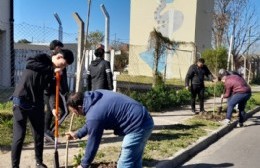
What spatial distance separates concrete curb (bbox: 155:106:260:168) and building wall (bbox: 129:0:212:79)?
22.2m

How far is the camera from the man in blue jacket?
4.48 m

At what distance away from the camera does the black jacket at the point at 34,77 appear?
6.07m

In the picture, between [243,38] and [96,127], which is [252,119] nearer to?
[96,127]

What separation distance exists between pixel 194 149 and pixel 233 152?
83cm

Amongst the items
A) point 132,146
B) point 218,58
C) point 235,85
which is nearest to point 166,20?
point 218,58

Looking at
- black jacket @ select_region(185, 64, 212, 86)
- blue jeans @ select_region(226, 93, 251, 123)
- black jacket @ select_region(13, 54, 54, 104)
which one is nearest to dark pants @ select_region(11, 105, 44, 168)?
black jacket @ select_region(13, 54, 54, 104)

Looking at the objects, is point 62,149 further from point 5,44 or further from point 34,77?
point 5,44

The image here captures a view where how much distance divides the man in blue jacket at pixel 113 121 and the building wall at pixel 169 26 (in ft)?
94.0

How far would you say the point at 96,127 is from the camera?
445 centimetres

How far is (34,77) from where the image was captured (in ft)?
20.0

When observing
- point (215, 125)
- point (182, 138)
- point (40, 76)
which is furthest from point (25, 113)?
point (215, 125)

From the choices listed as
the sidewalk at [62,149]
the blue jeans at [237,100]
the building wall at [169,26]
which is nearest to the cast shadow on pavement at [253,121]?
the blue jeans at [237,100]

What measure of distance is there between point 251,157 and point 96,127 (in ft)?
16.2

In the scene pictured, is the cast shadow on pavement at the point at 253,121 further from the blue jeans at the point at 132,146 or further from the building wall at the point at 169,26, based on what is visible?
the building wall at the point at 169,26
